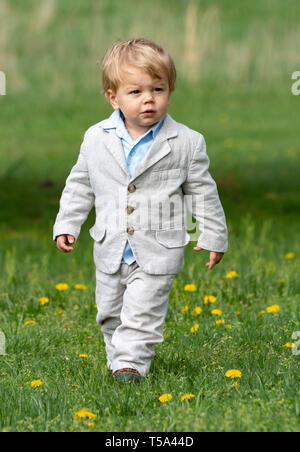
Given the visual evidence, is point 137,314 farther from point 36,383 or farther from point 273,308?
point 273,308

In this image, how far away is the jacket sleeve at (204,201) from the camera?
3.96 meters

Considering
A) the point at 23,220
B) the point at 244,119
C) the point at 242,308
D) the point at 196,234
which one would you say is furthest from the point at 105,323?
the point at 244,119

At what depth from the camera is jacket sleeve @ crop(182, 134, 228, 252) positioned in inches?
156

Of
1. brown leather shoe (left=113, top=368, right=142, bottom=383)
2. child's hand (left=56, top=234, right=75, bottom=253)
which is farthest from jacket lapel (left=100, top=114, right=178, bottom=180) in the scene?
Result: brown leather shoe (left=113, top=368, right=142, bottom=383)

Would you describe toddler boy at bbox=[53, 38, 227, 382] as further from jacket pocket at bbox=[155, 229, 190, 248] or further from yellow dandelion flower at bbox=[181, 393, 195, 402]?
yellow dandelion flower at bbox=[181, 393, 195, 402]

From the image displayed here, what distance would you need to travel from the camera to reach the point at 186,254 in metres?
6.98

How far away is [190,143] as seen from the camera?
13.0 ft

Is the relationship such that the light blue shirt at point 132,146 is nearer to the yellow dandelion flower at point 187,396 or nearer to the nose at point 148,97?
the nose at point 148,97

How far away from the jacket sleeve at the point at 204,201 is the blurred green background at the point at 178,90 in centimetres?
485

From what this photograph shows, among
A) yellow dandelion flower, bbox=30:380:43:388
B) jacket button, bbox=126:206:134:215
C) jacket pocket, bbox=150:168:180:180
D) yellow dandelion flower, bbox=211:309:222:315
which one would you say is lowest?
yellow dandelion flower, bbox=30:380:43:388

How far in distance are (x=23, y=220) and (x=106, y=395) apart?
5767mm

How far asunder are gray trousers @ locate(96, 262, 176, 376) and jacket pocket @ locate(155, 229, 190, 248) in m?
0.15

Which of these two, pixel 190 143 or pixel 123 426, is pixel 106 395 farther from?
pixel 190 143

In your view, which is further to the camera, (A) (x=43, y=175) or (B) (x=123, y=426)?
(A) (x=43, y=175)
